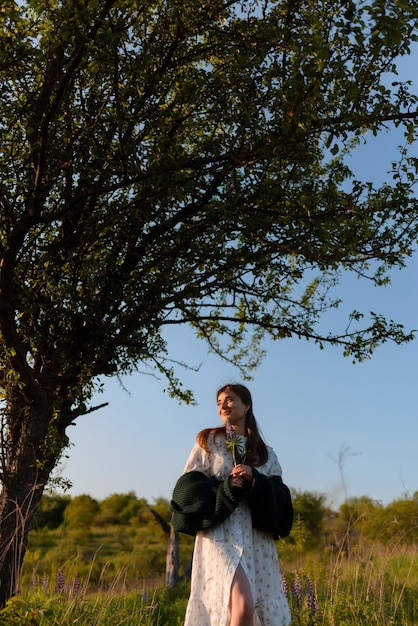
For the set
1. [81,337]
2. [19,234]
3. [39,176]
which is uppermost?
[39,176]

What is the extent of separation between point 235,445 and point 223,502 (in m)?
0.50

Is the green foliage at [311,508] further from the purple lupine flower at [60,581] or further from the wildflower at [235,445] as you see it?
the wildflower at [235,445]

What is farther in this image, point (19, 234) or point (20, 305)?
point (20, 305)

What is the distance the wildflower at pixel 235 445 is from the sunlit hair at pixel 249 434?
0.09 metres

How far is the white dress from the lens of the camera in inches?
190

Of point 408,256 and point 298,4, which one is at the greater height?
point 298,4

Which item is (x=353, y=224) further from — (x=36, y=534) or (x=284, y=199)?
(x=36, y=534)

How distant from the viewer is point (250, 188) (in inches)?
316

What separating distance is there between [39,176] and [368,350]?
4.74 m

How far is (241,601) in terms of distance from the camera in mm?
4695

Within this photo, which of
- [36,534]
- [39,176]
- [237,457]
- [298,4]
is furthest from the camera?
[36,534]

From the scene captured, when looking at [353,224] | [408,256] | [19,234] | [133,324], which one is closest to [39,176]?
[19,234]

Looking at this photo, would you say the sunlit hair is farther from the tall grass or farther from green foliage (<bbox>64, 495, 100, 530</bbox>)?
green foliage (<bbox>64, 495, 100, 530</bbox>)

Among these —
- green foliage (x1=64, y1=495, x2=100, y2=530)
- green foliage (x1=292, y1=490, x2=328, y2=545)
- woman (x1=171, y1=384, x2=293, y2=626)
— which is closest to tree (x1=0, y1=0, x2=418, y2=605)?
woman (x1=171, y1=384, x2=293, y2=626)
